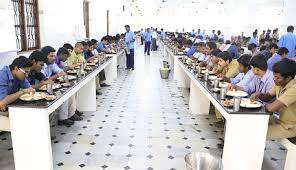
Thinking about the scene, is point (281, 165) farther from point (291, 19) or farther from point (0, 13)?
point (291, 19)

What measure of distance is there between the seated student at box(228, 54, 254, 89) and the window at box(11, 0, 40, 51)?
373 centimetres

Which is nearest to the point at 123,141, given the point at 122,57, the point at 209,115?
the point at 209,115

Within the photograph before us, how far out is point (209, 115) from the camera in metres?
4.65

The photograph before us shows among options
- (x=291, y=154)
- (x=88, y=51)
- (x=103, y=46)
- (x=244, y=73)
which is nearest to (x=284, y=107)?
(x=291, y=154)

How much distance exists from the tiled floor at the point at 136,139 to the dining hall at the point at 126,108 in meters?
0.01

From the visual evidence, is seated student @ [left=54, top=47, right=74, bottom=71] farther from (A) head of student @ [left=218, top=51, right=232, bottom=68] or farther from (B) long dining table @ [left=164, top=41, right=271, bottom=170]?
(B) long dining table @ [left=164, top=41, right=271, bottom=170]

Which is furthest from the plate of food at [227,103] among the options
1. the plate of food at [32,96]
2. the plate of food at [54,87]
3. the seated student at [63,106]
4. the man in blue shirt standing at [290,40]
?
the man in blue shirt standing at [290,40]

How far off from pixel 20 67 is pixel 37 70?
2.10 feet

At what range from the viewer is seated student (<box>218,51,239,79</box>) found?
411 centimetres

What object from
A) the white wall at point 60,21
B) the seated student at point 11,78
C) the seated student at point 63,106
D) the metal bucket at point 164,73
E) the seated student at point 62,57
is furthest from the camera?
the metal bucket at point 164,73

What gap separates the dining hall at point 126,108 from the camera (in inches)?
97.7

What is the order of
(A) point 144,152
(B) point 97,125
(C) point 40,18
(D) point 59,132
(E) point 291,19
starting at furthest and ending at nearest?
1. (E) point 291,19
2. (C) point 40,18
3. (B) point 97,125
4. (D) point 59,132
5. (A) point 144,152

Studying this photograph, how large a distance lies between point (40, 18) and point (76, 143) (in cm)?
302

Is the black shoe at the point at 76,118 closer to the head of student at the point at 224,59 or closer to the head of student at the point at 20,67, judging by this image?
the head of student at the point at 20,67
